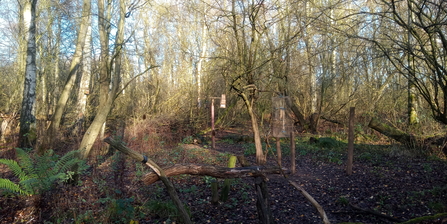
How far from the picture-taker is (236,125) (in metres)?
16.2

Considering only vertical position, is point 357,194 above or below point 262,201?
below

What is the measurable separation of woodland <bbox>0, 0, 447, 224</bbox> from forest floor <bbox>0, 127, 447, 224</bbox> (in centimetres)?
3

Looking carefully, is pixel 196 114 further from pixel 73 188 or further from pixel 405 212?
pixel 405 212

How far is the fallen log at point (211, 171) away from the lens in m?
3.04

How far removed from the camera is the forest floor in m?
4.19

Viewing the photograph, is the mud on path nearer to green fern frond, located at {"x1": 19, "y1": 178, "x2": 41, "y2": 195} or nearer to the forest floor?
the forest floor

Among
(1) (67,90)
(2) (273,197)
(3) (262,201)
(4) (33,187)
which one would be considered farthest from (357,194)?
(1) (67,90)

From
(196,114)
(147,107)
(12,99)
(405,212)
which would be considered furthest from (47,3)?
(405,212)

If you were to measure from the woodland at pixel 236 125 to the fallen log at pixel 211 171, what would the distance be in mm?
14

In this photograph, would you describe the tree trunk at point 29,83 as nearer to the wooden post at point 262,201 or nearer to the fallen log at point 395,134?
the wooden post at point 262,201

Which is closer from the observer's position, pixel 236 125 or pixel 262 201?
pixel 262 201

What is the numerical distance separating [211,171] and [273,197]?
2.79 m

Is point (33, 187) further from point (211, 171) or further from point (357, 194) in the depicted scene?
point (357, 194)

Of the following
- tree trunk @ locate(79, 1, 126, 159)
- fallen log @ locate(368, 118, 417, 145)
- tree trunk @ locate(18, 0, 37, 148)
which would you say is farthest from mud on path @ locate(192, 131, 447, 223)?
tree trunk @ locate(18, 0, 37, 148)
